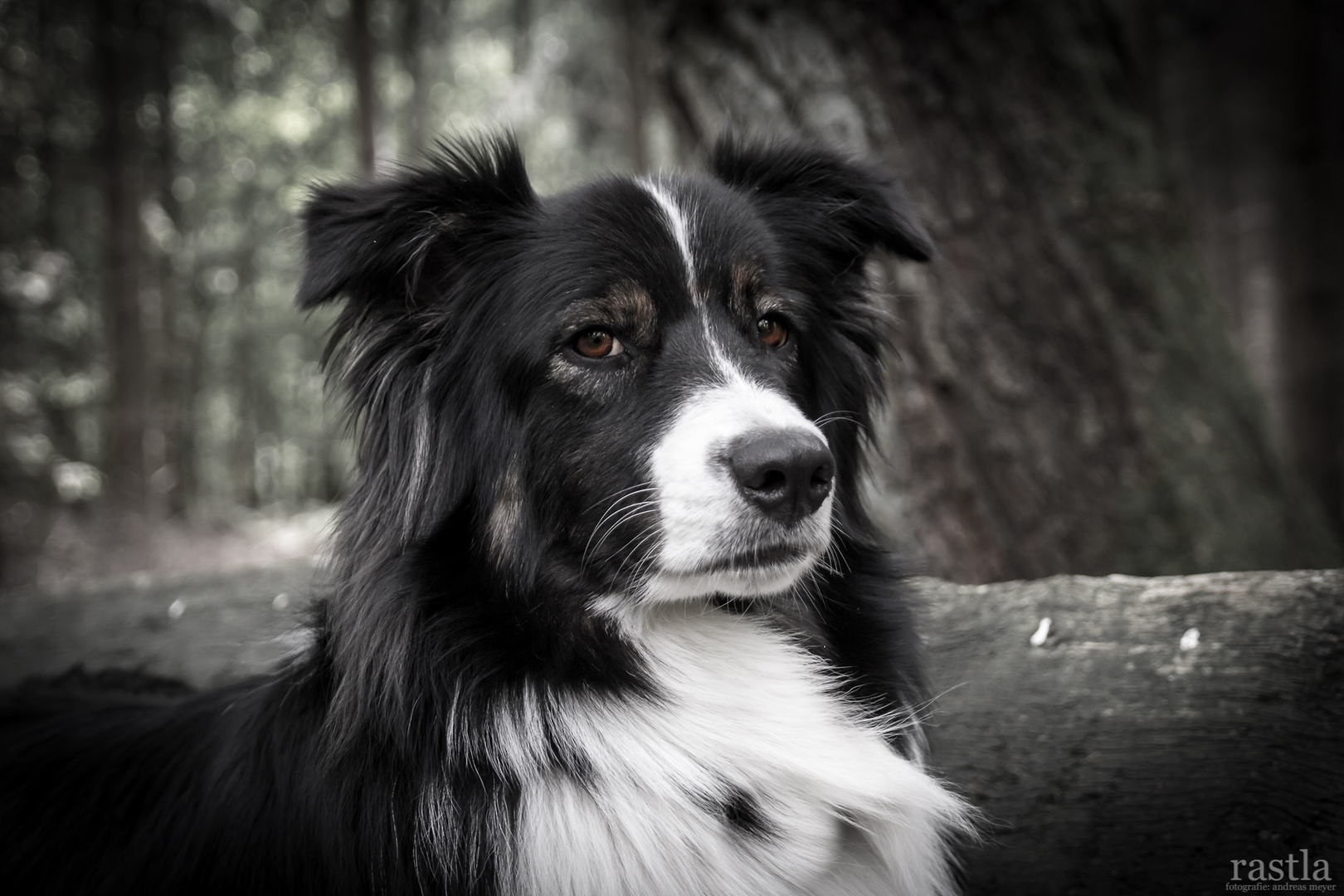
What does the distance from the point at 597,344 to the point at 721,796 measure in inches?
50.0

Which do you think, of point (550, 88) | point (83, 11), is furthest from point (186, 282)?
point (550, 88)

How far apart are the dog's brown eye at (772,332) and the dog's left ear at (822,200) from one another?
0.97ft

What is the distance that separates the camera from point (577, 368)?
8.92 feet

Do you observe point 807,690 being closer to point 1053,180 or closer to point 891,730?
point 891,730

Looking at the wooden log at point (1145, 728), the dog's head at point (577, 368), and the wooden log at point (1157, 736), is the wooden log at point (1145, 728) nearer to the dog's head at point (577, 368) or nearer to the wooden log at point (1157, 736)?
the wooden log at point (1157, 736)

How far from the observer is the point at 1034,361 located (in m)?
5.19

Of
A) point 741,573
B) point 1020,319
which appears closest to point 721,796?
point 741,573

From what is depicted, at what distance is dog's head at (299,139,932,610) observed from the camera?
8.01ft

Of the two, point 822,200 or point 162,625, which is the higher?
point 822,200

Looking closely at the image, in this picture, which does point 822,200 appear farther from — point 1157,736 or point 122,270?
point 122,270

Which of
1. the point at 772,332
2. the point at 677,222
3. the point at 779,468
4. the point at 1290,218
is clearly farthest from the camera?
the point at 1290,218

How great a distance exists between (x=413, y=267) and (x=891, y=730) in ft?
6.29

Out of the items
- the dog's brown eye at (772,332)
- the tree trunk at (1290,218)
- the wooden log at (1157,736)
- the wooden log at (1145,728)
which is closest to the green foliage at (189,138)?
the tree trunk at (1290,218)

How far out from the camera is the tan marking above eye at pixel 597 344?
273 cm
